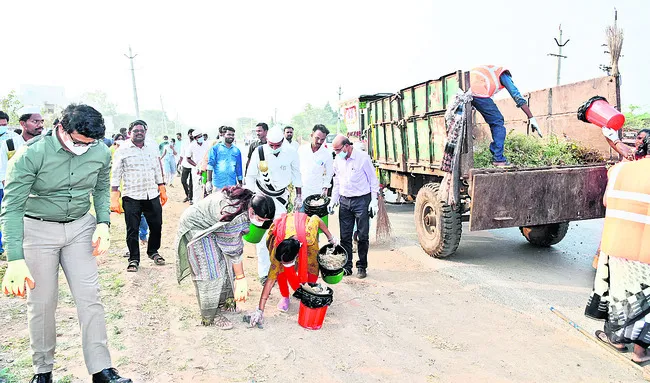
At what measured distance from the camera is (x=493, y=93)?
527 centimetres

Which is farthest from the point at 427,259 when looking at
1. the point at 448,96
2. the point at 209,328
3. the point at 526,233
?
the point at 209,328

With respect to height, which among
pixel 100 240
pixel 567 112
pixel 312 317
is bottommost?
pixel 312 317

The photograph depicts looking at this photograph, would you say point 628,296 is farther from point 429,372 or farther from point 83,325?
point 83,325

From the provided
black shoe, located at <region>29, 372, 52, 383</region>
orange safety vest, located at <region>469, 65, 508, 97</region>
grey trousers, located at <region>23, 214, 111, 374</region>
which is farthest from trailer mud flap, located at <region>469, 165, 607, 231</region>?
black shoe, located at <region>29, 372, 52, 383</region>

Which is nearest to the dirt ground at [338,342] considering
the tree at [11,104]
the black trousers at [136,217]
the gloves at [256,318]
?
the gloves at [256,318]

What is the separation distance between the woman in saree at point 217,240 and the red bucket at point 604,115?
339 centimetres

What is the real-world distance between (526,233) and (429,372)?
13.8 ft

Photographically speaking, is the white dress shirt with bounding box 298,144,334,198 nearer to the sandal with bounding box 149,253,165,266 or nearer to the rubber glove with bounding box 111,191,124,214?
the sandal with bounding box 149,253,165,266

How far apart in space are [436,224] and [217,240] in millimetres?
3178

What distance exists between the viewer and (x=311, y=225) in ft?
12.6

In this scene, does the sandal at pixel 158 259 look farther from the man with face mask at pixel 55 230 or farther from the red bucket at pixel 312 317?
the man with face mask at pixel 55 230

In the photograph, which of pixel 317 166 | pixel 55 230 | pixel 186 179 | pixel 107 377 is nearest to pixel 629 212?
pixel 317 166

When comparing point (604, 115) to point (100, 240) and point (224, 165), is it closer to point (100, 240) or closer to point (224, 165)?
point (100, 240)

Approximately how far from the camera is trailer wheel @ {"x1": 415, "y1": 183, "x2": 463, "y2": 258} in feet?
A: 17.9
